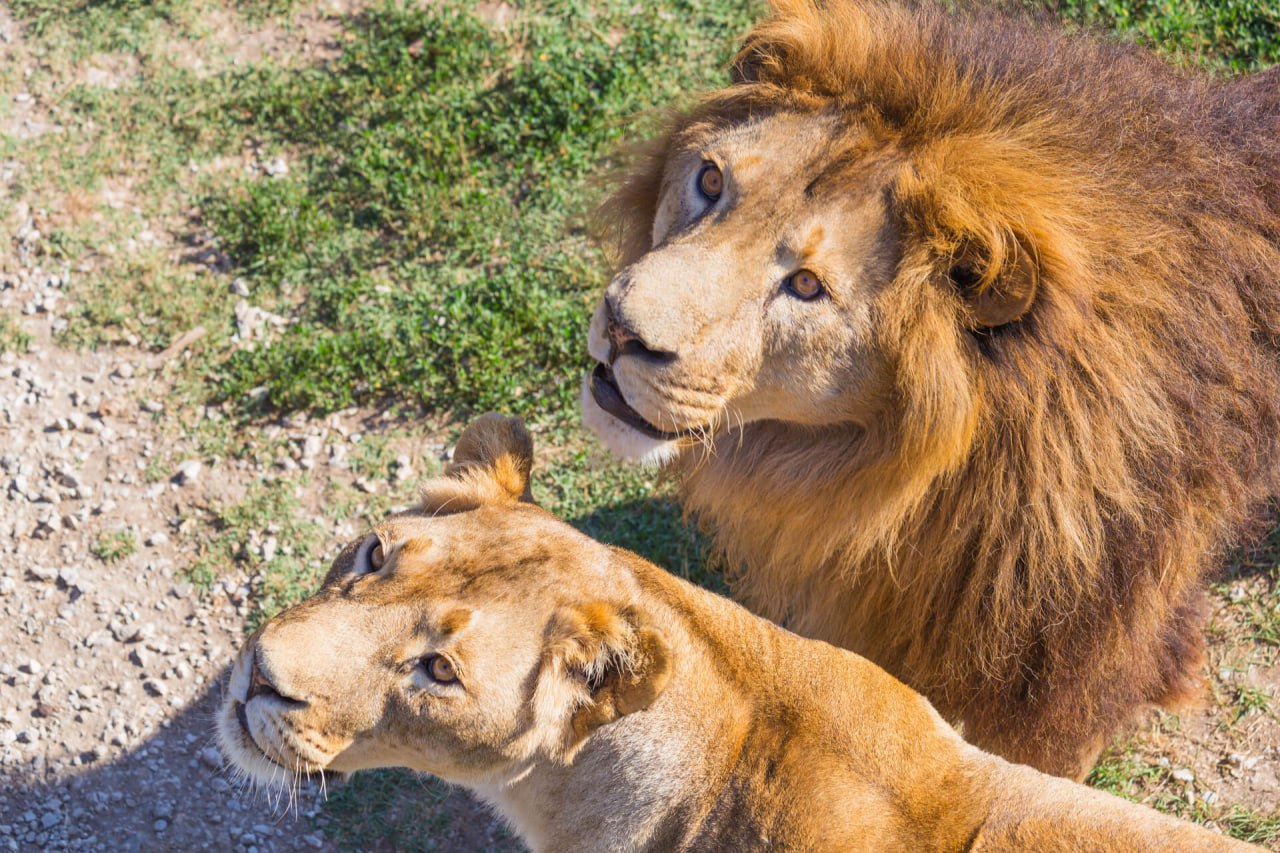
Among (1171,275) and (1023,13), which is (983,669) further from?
(1023,13)

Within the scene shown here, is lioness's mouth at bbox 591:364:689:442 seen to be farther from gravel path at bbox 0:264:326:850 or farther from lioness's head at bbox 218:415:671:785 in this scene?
gravel path at bbox 0:264:326:850

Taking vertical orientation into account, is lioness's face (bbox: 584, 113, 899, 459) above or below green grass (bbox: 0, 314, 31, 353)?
above

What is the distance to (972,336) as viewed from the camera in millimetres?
3273

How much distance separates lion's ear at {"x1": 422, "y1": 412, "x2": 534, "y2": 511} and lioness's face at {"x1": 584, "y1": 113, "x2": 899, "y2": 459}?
0.31 metres

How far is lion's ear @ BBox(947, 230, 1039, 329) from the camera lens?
3080mm

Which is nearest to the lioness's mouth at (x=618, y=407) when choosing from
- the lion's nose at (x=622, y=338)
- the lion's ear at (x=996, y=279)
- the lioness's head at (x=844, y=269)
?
the lioness's head at (x=844, y=269)

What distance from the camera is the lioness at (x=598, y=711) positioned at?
9.30 feet

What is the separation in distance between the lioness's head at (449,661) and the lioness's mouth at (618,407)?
50 centimetres

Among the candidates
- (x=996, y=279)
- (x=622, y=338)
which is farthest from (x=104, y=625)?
(x=996, y=279)

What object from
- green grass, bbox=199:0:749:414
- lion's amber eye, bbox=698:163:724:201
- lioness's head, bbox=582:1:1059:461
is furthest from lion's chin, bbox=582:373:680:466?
green grass, bbox=199:0:749:414

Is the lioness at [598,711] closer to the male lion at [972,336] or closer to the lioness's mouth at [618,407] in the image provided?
the lioness's mouth at [618,407]

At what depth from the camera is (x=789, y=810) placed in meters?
2.96

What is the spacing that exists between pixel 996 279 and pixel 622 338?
933mm

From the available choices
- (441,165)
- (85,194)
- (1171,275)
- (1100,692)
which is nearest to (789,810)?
(1100,692)
